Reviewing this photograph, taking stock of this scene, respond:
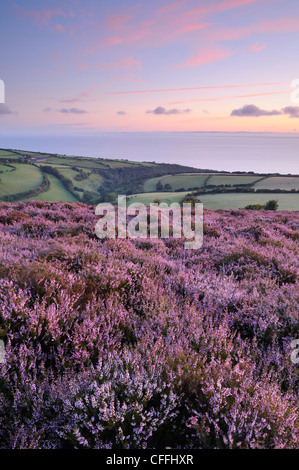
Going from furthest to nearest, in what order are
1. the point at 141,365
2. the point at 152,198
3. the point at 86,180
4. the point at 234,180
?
the point at 86,180, the point at 234,180, the point at 152,198, the point at 141,365

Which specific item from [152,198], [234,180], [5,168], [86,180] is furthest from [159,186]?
[5,168]

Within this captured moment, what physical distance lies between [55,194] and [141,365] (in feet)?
269

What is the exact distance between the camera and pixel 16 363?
7.67 ft

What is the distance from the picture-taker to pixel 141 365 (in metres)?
2.17

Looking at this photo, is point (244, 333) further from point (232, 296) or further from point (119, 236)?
point (119, 236)

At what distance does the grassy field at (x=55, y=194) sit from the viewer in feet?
234

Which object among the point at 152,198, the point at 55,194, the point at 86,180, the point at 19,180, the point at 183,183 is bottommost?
the point at 152,198

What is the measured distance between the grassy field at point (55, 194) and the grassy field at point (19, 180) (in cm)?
448

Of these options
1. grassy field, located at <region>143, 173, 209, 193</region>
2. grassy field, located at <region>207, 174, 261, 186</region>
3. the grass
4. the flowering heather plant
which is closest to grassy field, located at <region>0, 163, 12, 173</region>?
the grass

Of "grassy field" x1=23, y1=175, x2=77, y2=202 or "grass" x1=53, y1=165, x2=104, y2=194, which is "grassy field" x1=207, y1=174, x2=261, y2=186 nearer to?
"grassy field" x1=23, y1=175, x2=77, y2=202

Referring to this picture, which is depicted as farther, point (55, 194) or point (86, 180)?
point (86, 180)

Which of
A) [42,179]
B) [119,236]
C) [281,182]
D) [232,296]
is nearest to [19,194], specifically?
[42,179]

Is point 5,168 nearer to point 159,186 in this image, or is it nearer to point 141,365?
point 159,186

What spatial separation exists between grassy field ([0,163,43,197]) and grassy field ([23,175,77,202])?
4482mm
